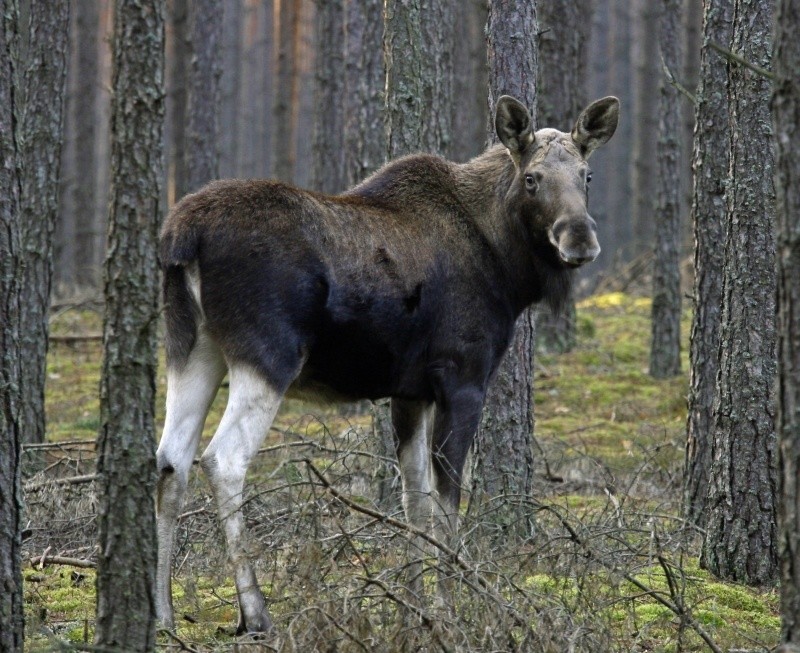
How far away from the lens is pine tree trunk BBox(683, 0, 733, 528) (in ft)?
26.0

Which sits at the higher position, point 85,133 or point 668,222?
point 85,133

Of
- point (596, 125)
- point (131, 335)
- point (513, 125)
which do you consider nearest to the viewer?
point (131, 335)

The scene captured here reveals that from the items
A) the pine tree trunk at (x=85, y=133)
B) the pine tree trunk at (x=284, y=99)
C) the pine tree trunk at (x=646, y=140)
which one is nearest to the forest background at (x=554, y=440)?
the pine tree trunk at (x=85, y=133)

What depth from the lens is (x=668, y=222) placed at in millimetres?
14352

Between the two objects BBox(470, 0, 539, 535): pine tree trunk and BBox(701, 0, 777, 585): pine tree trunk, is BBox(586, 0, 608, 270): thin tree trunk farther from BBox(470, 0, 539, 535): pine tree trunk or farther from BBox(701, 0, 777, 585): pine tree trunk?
BBox(701, 0, 777, 585): pine tree trunk

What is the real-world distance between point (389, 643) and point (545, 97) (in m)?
11.6

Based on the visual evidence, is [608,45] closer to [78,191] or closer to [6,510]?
[78,191]

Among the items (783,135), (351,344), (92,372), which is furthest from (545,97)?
(783,135)

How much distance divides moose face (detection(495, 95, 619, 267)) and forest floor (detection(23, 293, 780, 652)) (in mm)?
1573

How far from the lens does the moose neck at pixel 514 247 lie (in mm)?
7020

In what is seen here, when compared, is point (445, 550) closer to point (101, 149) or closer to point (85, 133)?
point (85, 133)

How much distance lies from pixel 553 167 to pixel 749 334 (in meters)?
1.57

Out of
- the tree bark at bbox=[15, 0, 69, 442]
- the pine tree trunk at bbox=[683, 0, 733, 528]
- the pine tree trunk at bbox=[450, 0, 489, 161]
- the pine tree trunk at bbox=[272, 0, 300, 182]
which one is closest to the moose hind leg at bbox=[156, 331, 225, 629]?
the tree bark at bbox=[15, 0, 69, 442]

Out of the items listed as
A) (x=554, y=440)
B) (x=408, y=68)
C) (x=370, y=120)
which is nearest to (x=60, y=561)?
(x=408, y=68)
